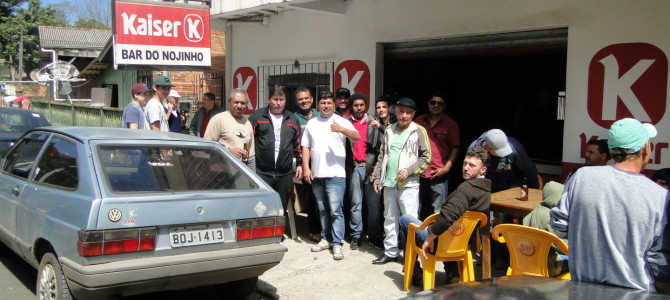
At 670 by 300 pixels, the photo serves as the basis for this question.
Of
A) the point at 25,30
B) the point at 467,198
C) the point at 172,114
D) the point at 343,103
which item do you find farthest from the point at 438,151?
the point at 25,30

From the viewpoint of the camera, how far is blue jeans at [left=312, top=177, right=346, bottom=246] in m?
5.69

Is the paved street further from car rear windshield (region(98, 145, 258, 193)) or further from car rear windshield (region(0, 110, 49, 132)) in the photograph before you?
car rear windshield (region(0, 110, 49, 132))

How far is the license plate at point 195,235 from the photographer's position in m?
3.71

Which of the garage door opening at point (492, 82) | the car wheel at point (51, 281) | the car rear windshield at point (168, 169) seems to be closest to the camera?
the car wheel at point (51, 281)

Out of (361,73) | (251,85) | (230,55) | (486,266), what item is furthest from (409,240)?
(230,55)

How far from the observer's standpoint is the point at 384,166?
5.26 meters

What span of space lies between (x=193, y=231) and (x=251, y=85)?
6.16 meters

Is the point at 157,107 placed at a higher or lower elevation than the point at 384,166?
higher

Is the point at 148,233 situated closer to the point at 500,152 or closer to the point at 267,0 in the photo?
the point at 500,152

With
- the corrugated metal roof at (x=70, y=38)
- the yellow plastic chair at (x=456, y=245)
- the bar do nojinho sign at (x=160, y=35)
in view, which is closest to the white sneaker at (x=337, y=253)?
the yellow plastic chair at (x=456, y=245)

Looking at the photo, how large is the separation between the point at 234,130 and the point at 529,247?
3458 mm

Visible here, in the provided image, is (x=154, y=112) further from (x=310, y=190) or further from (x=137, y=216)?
(x=137, y=216)

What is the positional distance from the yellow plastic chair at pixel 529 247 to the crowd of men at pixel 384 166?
0.19 meters

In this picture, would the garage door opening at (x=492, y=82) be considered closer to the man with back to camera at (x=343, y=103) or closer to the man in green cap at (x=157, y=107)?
the man with back to camera at (x=343, y=103)
